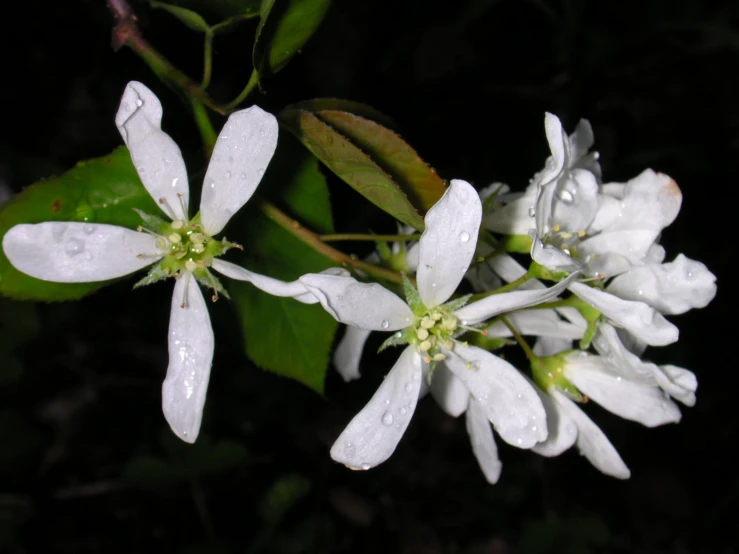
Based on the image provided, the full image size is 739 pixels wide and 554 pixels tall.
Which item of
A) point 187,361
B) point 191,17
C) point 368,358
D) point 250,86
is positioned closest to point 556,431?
point 187,361

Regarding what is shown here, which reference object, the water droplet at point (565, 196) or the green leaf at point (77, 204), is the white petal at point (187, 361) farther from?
the water droplet at point (565, 196)

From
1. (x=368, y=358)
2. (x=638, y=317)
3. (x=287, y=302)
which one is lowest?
(x=368, y=358)

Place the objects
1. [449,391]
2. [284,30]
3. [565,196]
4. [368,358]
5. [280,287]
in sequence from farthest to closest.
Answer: [368,358] < [449,391] < [565,196] < [284,30] < [280,287]

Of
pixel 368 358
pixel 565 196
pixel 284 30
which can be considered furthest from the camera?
pixel 368 358

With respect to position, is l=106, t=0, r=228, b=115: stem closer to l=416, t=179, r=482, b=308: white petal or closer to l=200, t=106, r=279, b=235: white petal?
l=200, t=106, r=279, b=235: white petal

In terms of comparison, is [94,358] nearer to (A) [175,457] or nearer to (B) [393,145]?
(A) [175,457]

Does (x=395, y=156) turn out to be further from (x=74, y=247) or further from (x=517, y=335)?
(x=74, y=247)

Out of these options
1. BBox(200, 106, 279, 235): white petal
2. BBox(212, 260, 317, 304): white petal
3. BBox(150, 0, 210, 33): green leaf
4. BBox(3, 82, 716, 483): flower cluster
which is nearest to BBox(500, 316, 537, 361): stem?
BBox(3, 82, 716, 483): flower cluster
